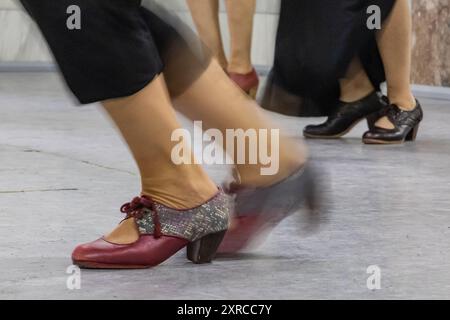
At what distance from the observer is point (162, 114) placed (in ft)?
6.14

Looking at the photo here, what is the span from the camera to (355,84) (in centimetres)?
366

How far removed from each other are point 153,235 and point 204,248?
0.09m

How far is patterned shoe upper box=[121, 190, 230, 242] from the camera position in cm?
194

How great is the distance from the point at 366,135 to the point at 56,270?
72.5 inches

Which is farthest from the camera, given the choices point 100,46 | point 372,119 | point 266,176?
point 372,119

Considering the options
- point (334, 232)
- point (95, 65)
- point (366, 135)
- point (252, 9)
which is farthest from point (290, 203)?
point (252, 9)

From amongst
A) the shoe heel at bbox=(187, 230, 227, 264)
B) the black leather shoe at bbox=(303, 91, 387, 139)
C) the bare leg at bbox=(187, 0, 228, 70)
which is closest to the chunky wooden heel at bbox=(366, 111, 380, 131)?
the black leather shoe at bbox=(303, 91, 387, 139)

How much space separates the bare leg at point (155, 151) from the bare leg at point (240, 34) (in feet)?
7.37

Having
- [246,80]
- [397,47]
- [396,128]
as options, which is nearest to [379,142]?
[396,128]

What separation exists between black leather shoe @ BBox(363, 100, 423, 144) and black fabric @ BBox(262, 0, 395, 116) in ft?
0.32

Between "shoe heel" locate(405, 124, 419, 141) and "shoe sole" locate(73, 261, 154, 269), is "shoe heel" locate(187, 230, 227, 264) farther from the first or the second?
"shoe heel" locate(405, 124, 419, 141)

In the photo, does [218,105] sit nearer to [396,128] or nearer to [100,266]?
[100,266]

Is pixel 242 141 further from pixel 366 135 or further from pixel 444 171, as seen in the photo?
pixel 366 135

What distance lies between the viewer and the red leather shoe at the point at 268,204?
2.02 m
